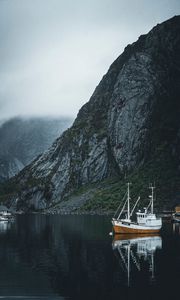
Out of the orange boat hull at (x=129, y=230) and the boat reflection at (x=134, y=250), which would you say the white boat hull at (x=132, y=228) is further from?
the boat reflection at (x=134, y=250)

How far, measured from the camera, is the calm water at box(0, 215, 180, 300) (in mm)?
53188

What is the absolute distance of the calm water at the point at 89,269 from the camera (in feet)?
174

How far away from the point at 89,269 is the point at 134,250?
75.5ft

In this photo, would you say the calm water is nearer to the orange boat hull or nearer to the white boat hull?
the orange boat hull

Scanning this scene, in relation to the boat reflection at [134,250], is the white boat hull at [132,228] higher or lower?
higher

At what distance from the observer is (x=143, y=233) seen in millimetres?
126625

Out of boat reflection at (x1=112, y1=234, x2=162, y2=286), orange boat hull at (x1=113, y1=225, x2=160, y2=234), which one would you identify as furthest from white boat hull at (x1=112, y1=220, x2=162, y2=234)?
boat reflection at (x1=112, y1=234, x2=162, y2=286)

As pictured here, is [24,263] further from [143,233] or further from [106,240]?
[143,233]

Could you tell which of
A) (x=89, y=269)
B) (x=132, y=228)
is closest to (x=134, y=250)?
(x=89, y=269)

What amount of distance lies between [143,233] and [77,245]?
3426 cm

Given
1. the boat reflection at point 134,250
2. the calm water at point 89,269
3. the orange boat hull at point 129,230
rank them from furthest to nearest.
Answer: the orange boat hull at point 129,230
the boat reflection at point 134,250
the calm water at point 89,269

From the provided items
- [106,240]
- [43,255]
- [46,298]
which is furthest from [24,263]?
[106,240]

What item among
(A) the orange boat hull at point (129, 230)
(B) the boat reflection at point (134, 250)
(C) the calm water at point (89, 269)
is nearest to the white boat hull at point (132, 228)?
(A) the orange boat hull at point (129, 230)

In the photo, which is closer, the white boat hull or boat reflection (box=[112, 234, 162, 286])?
boat reflection (box=[112, 234, 162, 286])
